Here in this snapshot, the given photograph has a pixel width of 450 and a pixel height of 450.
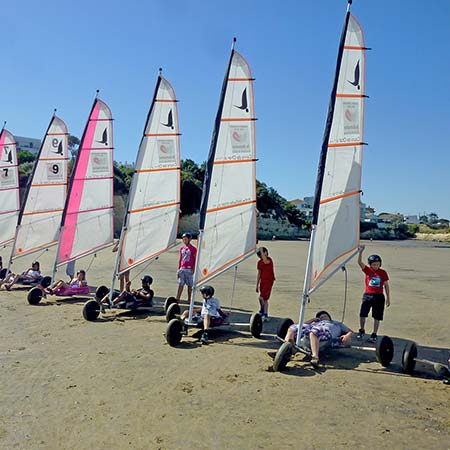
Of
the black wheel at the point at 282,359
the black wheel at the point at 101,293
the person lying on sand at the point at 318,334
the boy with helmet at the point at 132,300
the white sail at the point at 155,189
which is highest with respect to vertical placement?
the white sail at the point at 155,189

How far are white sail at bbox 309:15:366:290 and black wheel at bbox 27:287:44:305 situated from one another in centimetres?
687

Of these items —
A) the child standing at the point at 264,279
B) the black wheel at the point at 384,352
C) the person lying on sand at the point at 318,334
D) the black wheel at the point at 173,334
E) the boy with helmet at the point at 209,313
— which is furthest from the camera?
the child standing at the point at 264,279

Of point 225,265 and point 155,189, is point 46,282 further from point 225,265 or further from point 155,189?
point 225,265

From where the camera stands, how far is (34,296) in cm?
1066

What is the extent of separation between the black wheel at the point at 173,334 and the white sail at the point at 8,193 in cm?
1051

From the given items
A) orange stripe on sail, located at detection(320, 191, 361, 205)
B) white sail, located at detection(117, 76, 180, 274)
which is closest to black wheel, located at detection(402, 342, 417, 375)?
orange stripe on sail, located at detection(320, 191, 361, 205)

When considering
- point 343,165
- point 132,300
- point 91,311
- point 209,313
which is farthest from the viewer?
point 132,300

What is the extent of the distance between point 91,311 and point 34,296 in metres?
2.32

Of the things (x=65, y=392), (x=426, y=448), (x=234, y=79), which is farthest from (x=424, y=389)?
(x=234, y=79)

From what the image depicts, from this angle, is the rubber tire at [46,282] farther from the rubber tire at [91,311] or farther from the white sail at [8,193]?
the white sail at [8,193]

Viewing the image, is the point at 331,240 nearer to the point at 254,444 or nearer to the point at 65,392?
the point at 254,444

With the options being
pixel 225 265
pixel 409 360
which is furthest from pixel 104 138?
pixel 409 360

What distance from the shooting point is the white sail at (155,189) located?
10227mm

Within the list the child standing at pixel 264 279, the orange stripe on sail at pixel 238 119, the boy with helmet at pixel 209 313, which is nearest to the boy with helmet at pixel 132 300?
the boy with helmet at pixel 209 313
